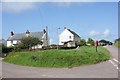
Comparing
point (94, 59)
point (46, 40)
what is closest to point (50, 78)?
point (94, 59)

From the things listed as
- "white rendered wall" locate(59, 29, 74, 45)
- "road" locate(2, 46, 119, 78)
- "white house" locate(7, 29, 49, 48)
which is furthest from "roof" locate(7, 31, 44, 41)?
"road" locate(2, 46, 119, 78)

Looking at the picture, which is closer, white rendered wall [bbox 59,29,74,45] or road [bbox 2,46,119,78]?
road [bbox 2,46,119,78]

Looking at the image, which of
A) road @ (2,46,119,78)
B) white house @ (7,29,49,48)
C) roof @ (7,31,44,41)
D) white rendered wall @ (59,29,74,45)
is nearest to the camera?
road @ (2,46,119,78)

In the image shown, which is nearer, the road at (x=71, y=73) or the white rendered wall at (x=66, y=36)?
the road at (x=71, y=73)

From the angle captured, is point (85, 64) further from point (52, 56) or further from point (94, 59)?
point (52, 56)

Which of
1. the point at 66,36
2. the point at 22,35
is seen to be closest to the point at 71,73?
the point at 22,35

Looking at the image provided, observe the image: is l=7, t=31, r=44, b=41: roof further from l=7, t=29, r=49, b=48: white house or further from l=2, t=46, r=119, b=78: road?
l=2, t=46, r=119, b=78: road

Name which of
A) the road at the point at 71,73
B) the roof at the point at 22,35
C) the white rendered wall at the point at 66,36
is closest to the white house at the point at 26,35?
the roof at the point at 22,35

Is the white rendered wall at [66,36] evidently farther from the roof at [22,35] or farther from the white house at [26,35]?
the roof at [22,35]

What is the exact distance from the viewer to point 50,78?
66.3 feet

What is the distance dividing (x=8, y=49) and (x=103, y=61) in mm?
35187

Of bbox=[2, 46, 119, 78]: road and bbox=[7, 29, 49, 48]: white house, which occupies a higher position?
bbox=[7, 29, 49, 48]: white house

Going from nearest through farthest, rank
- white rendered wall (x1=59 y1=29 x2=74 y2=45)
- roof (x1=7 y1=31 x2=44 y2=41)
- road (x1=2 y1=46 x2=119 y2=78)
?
road (x1=2 y1=46 x2=119 y2=78) < roof (x1=7 y1=31 x2=44 y2=41) < white rendered wall (x1=59 y1=29 x2=74 y2=45)

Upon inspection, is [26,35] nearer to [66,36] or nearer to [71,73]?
[66,36]
